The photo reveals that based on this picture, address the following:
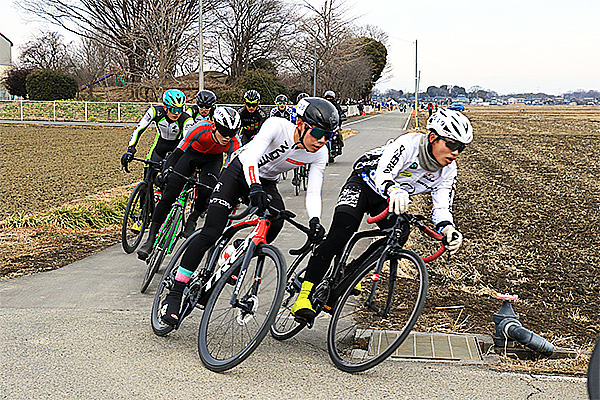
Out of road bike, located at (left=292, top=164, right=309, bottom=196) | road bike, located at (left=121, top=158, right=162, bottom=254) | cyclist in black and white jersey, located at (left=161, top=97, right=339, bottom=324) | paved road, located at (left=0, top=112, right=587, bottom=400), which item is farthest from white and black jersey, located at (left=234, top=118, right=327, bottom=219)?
road bike, located at (left=292, top=164, right=309, bottom=196)

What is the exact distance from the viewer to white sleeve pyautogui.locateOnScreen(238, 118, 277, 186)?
16.5ft

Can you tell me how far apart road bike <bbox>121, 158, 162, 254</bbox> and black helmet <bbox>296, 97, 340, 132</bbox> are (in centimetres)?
379

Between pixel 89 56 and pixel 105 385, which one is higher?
pixel 89 56

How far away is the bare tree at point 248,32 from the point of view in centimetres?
6138

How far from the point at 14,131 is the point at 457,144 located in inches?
1375

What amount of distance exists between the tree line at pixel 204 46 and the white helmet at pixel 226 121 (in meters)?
43.9

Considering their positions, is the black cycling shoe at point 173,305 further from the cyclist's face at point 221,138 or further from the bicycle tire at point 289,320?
the cyclist's face at point 221,138

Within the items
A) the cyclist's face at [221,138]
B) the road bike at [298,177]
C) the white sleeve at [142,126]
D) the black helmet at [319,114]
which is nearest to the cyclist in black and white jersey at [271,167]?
the black helmet at [319,114]

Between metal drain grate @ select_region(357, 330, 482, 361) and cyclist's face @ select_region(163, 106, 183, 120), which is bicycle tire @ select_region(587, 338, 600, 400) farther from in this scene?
cyclist's face @ select_region(163, 106, 183, 120)

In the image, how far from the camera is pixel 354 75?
70.8 metres

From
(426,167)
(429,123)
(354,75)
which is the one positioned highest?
(354,75)

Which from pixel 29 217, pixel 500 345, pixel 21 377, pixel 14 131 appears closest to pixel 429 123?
pixel 500 345

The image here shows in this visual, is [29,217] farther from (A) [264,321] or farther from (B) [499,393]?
(B) [499,393]

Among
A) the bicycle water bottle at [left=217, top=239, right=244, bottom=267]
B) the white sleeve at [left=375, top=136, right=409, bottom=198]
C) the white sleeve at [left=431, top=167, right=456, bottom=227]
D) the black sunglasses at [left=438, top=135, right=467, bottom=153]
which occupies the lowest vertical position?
the bicycle water bottle at [left=217, top=239, right=244, bottom=267]
